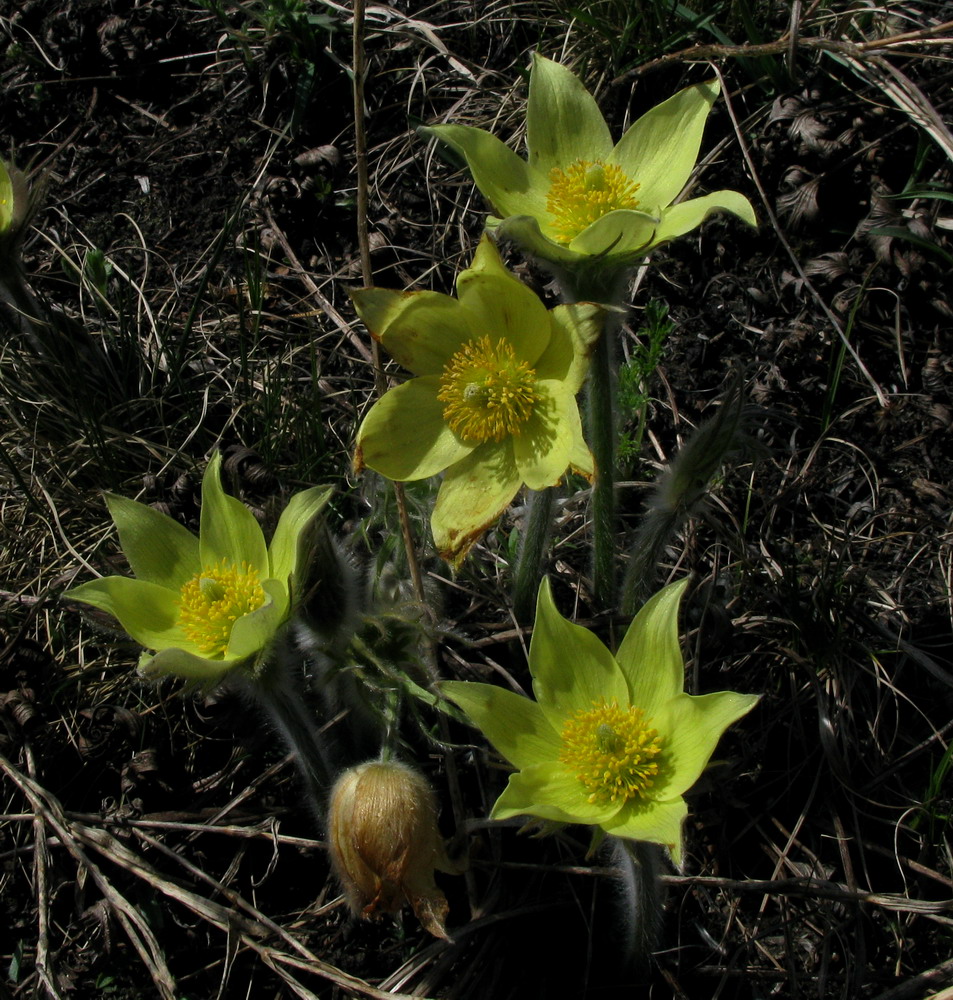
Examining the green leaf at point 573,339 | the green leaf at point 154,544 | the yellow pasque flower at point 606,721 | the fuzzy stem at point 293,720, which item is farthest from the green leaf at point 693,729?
the green leaf at point 154,544

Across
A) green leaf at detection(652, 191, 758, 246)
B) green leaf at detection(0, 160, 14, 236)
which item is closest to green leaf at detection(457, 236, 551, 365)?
green leaf at detection(652, 191, 758, 246)

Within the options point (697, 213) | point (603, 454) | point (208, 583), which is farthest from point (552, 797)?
point (697, 213)

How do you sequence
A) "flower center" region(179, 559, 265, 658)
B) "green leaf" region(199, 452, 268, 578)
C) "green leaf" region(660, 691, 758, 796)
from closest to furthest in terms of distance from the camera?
"green leaf" region(660, 691, 758, 796) → "flower center" region(179, 559, 265, 658) → "green leaf" region(199, 452, 268, 578)

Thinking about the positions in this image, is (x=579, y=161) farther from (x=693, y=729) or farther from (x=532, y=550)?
(x=693, y=729)

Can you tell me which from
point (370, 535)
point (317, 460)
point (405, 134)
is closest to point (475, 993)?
point (370, 535)

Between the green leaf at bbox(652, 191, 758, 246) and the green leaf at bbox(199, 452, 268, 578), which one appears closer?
the green leaf at bbox(652, 191, 758, 246)

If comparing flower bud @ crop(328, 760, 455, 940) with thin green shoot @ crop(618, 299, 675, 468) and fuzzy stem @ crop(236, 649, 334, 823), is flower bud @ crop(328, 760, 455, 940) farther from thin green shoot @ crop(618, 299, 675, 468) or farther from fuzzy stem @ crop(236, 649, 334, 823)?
thin green shoot @ crop(618, 299, 675, 468)
